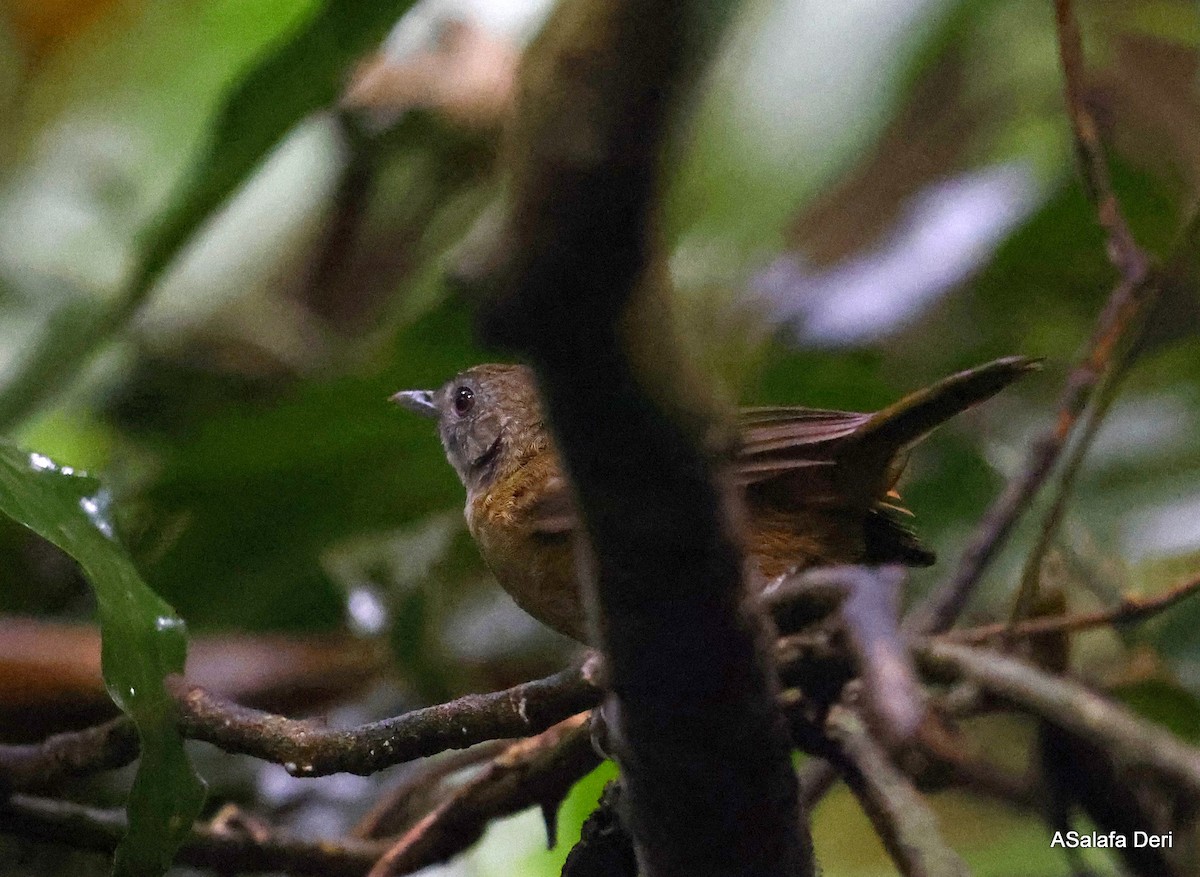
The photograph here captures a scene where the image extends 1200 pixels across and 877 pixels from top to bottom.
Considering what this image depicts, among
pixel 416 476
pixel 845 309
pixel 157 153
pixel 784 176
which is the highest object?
pixel 157 153

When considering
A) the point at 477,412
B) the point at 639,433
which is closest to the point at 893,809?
the point at 639,433

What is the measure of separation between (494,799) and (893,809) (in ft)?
1.72

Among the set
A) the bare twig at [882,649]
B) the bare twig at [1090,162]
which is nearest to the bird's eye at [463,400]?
the bare twig at [1090,162]

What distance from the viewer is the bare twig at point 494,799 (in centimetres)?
135

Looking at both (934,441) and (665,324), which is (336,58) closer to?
(934,441)

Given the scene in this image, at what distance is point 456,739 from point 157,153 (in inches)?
112

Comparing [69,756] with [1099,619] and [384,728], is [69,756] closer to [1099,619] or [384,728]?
[384,728]

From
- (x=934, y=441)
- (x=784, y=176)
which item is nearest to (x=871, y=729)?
(x=934, y=441)

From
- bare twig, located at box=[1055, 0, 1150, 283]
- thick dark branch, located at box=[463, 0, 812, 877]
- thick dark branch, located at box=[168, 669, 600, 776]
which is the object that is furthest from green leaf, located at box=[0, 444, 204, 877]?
bare twig, located at box=[1055, 0, 1150, 283]

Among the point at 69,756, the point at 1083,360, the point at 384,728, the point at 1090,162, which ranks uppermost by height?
the point at 1090,162

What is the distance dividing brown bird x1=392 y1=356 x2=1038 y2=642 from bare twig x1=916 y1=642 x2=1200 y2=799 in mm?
210

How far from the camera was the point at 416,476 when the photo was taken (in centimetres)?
239

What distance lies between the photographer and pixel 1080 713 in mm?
837

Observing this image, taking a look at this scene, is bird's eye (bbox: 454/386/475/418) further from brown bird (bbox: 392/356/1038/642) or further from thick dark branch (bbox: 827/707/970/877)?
thick dark branch (bbox: 827/707/970/877)
